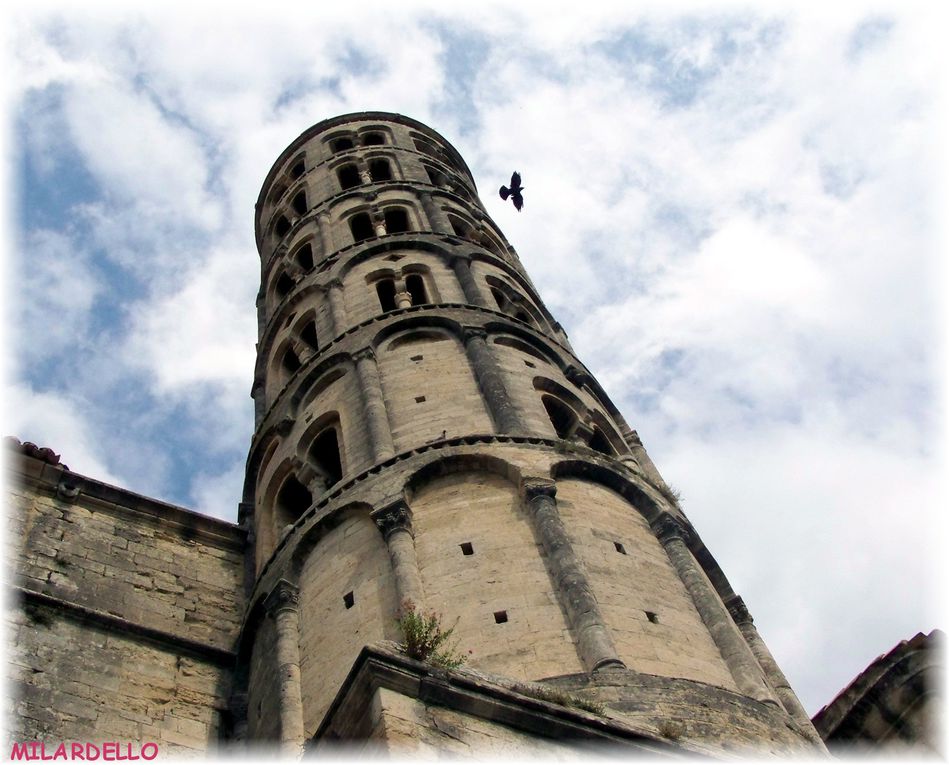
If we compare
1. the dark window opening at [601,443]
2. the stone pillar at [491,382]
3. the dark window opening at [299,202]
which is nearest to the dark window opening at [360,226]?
the dark window opening at [299,202]

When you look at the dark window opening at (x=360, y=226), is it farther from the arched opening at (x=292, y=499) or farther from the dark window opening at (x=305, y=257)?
the arched opening at (x=292, y=499)

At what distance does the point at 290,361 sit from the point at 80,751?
11.2 meters

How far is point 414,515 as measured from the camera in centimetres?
1316

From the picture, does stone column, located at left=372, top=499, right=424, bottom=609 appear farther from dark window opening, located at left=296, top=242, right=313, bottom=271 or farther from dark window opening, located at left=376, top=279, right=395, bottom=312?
dark window opening, located at left=296, top=242, right=313, bottom=271

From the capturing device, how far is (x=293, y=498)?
17.1 metres

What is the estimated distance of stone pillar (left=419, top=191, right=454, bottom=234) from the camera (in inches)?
925

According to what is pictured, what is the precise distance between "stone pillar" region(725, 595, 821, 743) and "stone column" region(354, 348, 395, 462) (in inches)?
180

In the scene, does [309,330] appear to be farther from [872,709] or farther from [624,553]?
[872,709]

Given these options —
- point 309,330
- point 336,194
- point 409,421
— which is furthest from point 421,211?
point 409,421

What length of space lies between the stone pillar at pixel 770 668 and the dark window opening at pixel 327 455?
5708 mm

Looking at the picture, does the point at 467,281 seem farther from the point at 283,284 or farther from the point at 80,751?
the point at 80,751

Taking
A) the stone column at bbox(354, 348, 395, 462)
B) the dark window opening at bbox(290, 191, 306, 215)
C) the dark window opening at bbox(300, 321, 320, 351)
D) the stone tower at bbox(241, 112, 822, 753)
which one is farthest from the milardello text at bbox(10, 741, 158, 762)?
the dark window opening at bbox(290, 191, 306, 215)

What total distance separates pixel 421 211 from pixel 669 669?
1548cm

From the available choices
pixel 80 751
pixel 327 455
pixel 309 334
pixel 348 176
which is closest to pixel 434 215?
pixel 309 334
